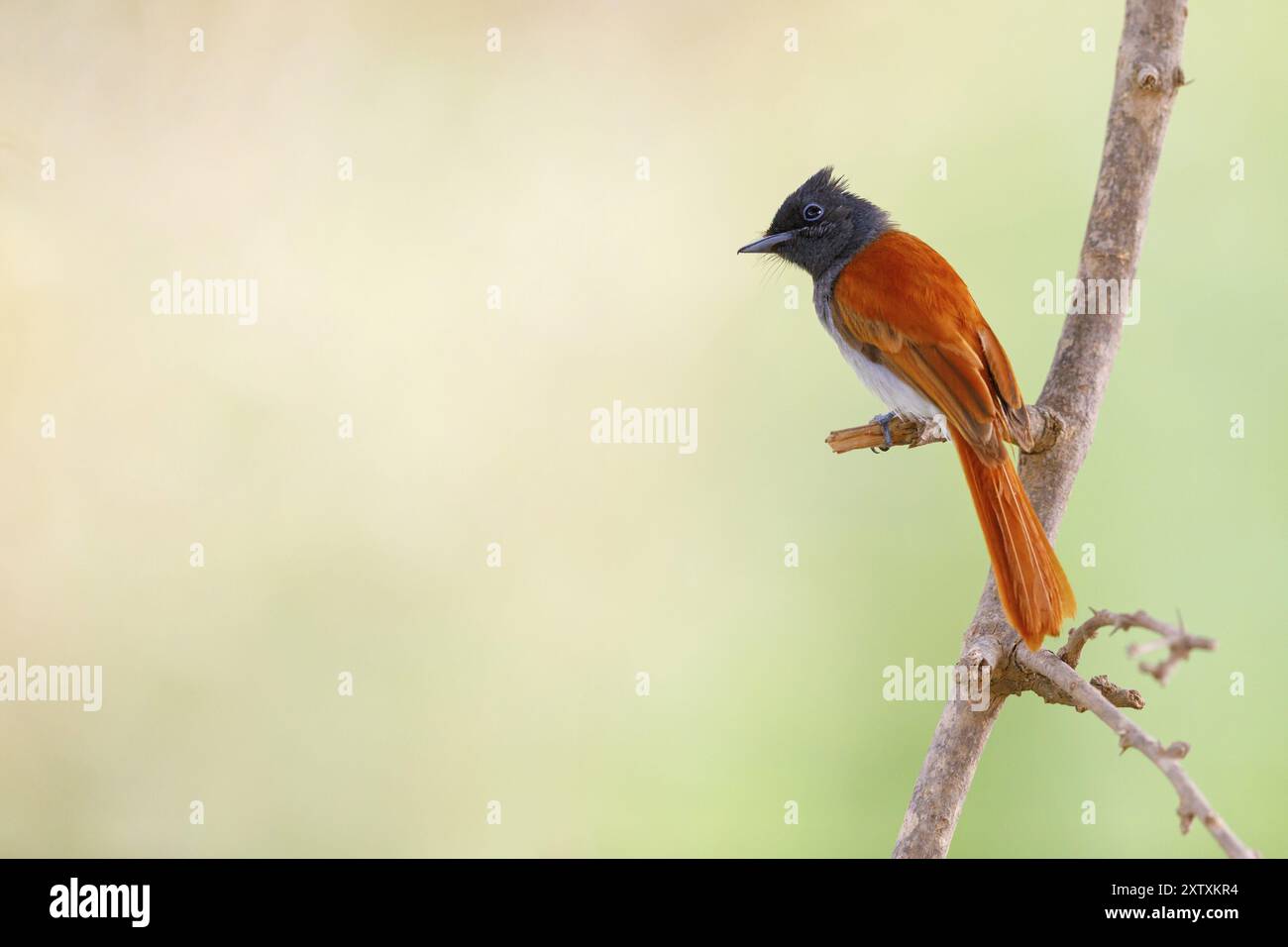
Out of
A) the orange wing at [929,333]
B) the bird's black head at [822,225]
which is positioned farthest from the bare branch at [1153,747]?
the bird's black head at [822,225]

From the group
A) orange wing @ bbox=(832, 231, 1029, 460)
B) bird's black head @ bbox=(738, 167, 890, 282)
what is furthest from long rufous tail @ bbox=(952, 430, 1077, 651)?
bird's black head @ bbox=(738, 167, 890, 282)

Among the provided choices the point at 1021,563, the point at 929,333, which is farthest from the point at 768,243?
the point at 1021,563

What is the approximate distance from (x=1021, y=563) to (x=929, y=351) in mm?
873

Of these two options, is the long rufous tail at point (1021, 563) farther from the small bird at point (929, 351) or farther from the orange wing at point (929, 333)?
the orange wing at point (929, 333)

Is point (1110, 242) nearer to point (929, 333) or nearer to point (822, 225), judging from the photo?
point (929, 333)

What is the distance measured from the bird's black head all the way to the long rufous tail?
1.19 m

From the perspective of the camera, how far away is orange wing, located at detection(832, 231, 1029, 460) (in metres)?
2.51

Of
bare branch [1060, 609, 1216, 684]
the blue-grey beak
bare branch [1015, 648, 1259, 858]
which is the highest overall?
the blue-grey beak

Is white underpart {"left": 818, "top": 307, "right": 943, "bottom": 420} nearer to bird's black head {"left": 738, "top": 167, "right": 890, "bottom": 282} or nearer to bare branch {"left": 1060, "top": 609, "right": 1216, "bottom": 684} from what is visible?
bird's black head {"left": 738, "top": 167, "right": 890, "bottom": 282}

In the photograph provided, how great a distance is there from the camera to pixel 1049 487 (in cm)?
227

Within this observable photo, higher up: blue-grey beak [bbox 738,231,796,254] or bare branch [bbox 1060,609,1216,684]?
blue-grey beak [bbox 738,231,796,254]

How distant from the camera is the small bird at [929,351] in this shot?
2.05 m

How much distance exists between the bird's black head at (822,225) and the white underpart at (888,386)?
21 cm

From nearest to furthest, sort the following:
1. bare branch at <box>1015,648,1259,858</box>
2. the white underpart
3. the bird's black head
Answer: bare branch at <box>1015,648,1259,858</box> → the white underpart → the bird's black head
